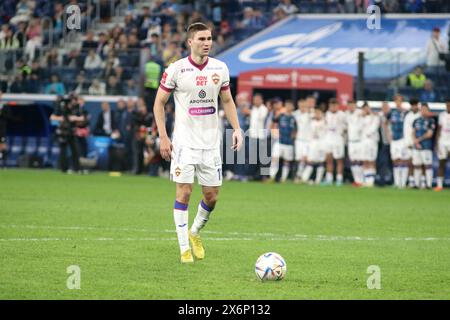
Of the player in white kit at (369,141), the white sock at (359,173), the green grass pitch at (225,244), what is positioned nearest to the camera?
the green grass pitch at (225,244)

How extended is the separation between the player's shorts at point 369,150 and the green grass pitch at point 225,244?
460 cm

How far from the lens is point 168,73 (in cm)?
1158

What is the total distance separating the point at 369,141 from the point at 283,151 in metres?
2.64

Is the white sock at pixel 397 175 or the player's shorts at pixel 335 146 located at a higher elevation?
the player's shorts at pixel 335 146

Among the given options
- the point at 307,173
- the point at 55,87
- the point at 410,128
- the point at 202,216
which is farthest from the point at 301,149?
the point at 202,216

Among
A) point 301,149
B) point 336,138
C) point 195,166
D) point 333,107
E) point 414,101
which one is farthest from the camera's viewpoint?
point 301,149

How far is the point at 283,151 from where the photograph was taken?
29266 mm

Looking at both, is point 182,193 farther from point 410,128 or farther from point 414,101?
point 410,128

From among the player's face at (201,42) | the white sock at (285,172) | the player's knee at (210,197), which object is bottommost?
the white sock at (285,172)

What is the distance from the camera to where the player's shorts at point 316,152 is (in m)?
28.8

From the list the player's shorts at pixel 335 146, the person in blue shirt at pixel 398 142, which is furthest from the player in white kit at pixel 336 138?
the person in blue shirt at pixel 398 142

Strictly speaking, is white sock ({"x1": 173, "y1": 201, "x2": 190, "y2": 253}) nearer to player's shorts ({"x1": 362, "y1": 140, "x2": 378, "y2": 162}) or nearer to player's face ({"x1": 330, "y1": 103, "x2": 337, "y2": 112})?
player's shorts ({"x1": 362, "y1": 140, "x2": 378, "y2": 162})

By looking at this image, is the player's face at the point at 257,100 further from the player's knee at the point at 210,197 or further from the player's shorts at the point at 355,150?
the player's knee at the point at 210,197

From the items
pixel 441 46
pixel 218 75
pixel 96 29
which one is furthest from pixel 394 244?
pixel 96 29
